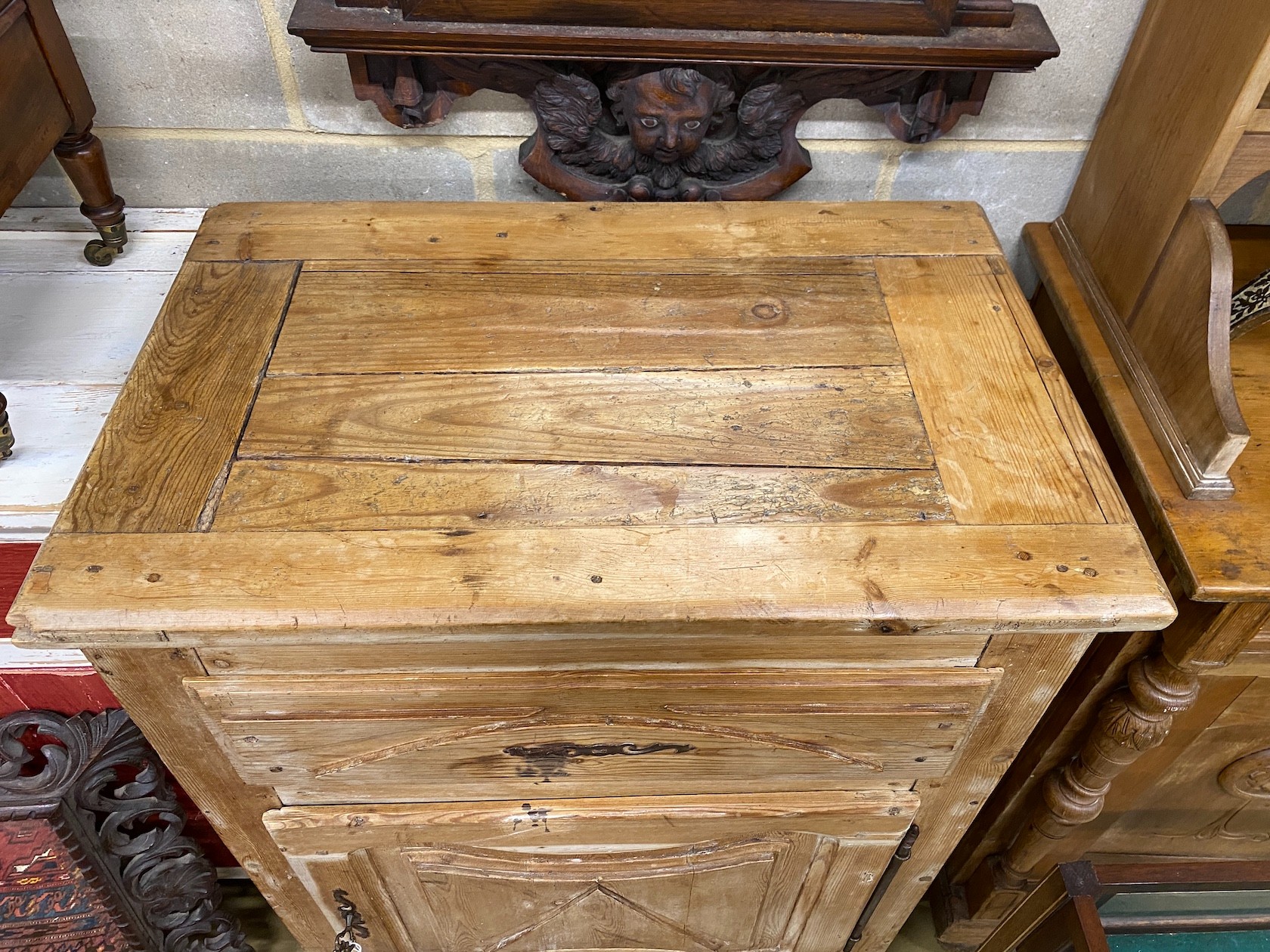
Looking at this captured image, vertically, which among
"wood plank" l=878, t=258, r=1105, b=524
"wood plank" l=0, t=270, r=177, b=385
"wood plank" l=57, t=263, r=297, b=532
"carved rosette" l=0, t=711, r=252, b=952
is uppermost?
"wood plank" l=878, t=258, r=1105, b=524

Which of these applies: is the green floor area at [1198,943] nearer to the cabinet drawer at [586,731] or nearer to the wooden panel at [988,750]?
the wooden panel at [988,750]

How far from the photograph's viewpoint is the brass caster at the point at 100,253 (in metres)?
1.01

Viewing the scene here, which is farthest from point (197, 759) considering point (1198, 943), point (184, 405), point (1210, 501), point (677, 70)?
point (1198, 943)

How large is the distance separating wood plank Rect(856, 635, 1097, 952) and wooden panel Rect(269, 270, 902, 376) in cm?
28

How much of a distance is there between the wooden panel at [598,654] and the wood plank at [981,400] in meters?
0.12

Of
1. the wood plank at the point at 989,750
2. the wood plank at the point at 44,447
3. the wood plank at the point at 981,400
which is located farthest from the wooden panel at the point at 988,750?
the wood plank at the point at 44,447

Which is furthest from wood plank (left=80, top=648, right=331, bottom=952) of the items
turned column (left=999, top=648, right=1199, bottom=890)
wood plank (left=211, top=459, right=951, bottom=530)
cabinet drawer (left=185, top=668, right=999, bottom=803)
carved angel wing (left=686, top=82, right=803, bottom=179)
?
turned column (left=999, top=648, right=1199, bottom=890)

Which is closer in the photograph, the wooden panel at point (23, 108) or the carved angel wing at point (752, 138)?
the wooden panel at point (23, 108)

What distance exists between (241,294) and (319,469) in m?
0.26

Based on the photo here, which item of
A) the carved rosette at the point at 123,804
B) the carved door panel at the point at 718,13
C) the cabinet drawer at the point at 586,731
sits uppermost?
the carved door panel at the point at 718,13

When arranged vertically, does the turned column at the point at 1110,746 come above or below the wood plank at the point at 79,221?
below

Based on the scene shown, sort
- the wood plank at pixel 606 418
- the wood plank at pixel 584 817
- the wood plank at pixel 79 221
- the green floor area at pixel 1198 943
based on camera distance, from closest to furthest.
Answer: the wood plank at pixel 606 418
the wood plank at pixel 584 817
the wood plank at pixel 79 221
the green floor area at pixel 1198 943

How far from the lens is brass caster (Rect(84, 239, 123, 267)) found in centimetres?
101

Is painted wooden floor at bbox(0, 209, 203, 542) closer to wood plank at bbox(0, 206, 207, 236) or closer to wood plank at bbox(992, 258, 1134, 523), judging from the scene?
wood plank at bbox(0, 206, 207, 236)
